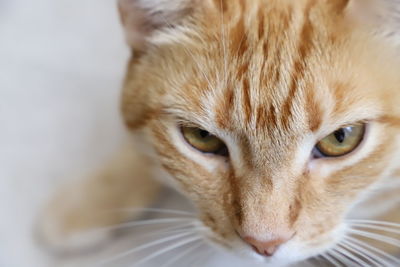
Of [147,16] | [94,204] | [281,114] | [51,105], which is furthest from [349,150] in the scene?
[51,105]

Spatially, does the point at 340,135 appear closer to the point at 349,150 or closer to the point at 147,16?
the point at 349,150

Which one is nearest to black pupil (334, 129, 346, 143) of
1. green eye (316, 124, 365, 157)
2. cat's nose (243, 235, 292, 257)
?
green eye (316, 124, 365, 157)

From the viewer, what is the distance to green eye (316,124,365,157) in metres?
1.10

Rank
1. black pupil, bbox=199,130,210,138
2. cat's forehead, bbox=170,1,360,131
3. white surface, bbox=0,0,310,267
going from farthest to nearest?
1. white surface, bbox=0,0,310,267
2. black pupil, bbox=199,130,210,138
3. cat's forehead, bbox=170,1,360,131

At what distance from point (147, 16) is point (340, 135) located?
0.47 m

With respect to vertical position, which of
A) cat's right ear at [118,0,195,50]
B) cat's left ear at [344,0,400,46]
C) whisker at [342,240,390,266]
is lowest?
whisker at [342,240,390,266]

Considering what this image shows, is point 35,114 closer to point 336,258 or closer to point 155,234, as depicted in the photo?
point 155,234

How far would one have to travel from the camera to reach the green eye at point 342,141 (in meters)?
1.10

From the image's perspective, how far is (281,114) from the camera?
1.08 meters

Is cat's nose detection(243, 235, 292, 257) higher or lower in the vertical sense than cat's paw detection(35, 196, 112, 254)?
lower

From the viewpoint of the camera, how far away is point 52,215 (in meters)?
1.56

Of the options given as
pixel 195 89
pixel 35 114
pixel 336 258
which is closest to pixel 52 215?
pixel 35 114

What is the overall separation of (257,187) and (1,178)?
0.87 m

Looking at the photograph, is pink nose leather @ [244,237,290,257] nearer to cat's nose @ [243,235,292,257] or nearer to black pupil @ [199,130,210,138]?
cat's nose @ [243,235,292,257]
